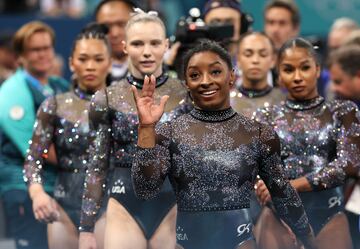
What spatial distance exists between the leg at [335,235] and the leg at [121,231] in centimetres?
85

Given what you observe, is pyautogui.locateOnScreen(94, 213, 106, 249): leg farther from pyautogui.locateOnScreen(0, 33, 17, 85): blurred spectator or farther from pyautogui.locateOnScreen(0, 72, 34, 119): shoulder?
pyautogui.locateOnScreen(0, 33, 17, 85): blurred spectator

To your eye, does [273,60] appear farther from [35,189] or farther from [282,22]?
[35,189]

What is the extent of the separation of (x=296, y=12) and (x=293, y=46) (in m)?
2.08

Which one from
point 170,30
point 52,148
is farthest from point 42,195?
A: point 170,30

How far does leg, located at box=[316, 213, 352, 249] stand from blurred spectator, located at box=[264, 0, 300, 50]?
2.20 meters

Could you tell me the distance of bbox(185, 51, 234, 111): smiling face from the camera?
4316 millimetres

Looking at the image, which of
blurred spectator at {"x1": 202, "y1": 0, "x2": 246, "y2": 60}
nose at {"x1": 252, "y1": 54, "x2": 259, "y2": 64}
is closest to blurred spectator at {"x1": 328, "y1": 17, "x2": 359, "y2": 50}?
blurred spectator at {"x1": 202, "y1": 0, "x2": 246, "y2": 60}

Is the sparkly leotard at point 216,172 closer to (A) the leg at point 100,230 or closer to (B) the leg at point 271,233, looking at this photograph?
(B) the leg at point 271,233

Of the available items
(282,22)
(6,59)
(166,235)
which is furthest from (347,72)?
(6,59)

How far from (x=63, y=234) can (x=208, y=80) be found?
56.4 inches

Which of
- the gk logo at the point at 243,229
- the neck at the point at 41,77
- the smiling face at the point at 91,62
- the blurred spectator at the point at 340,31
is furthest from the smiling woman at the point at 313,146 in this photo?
the blurred spectator at the point at 340,31

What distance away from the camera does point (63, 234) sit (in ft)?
17.4

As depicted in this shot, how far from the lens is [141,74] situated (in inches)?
194

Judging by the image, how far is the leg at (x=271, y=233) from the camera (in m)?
4.82
